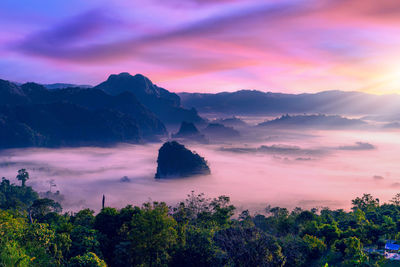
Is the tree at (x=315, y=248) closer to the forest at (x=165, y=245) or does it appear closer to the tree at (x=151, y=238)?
the forest at (x=165, y=245)

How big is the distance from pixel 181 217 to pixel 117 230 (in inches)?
539

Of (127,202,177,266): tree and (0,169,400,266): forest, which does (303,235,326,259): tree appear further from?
(127,202,177,266): tree

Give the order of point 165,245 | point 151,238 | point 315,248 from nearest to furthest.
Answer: point 151,238 < point 165,245 < point 315,248

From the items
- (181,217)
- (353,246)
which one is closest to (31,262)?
(181,217)

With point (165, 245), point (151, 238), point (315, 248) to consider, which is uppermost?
point (151, 238)

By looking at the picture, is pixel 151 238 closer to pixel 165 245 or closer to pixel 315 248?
pixel 165 245

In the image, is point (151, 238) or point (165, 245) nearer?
point (151, 238)

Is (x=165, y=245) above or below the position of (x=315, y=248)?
above

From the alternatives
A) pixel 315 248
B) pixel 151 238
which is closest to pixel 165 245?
pixel 151 238

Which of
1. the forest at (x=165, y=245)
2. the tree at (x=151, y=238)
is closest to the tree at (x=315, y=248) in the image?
the forest at (x=165, y=245)

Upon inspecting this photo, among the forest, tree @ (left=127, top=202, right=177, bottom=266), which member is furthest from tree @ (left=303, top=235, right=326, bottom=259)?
tree @ (left=127, top=202, right=177, bottom=266)

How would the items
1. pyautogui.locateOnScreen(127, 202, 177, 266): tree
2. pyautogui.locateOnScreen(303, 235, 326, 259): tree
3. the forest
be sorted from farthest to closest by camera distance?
pyautogui.locateOnScreen(303, 235, 326, 259): tree
pyautogui.locateOnScreen(127, 202, 177, 266): tree
the forest

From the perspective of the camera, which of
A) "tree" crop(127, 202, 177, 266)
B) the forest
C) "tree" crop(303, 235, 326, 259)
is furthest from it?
"tree" crop(303, 235, 326, 259)

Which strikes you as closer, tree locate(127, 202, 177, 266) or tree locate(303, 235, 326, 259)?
tree locate(127, 202, 177, 266)
